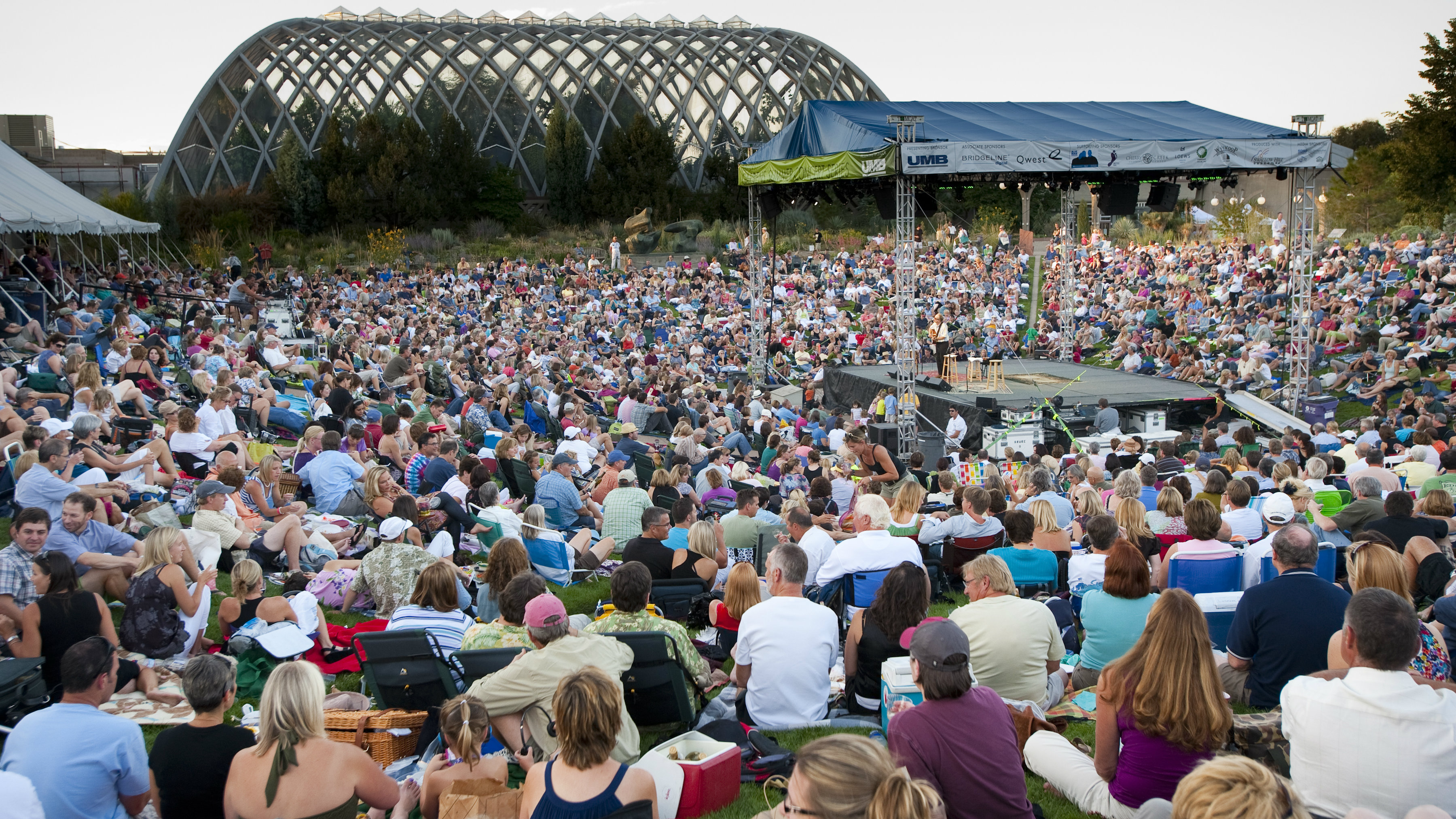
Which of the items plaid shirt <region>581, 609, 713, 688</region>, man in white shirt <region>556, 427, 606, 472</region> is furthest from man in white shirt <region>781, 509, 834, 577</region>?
man in white shirt <region>556, 427, 606, 472</region>

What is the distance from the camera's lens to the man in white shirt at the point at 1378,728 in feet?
10.7

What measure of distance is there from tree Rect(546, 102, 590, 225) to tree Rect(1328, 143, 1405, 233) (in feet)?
99.1

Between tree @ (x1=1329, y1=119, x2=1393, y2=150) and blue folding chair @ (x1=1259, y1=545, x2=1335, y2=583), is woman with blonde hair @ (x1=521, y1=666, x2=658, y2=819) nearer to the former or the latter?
blue folding chair @ (x1=1259, y1=545, x2=1335, y2=583)

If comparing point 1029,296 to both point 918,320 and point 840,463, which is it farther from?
point 840,463

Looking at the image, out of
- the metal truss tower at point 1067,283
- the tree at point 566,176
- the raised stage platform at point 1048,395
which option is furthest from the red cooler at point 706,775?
the tree at point 566,176

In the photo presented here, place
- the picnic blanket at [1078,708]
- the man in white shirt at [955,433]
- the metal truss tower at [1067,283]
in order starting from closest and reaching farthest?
1. the picnic blanket at [1078,708]
2. the man in white shirt at [955,433]
3. the metal truss tower at [1067,283]

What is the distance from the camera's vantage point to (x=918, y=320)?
2620 centimetres

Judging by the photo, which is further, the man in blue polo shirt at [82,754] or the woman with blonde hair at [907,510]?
the woman with blonde hair at [907,510]

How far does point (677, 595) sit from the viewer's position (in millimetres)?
6395

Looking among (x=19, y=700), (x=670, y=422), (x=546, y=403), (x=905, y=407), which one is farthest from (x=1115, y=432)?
(x=19, y=700)

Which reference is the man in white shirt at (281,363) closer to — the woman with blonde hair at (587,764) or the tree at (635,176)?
the woman with blonde hair at (587,764)

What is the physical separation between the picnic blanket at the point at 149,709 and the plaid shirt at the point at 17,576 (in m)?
0.73

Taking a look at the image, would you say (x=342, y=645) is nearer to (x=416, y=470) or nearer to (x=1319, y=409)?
(x=416, y=470)

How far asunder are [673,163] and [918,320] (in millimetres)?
23393
